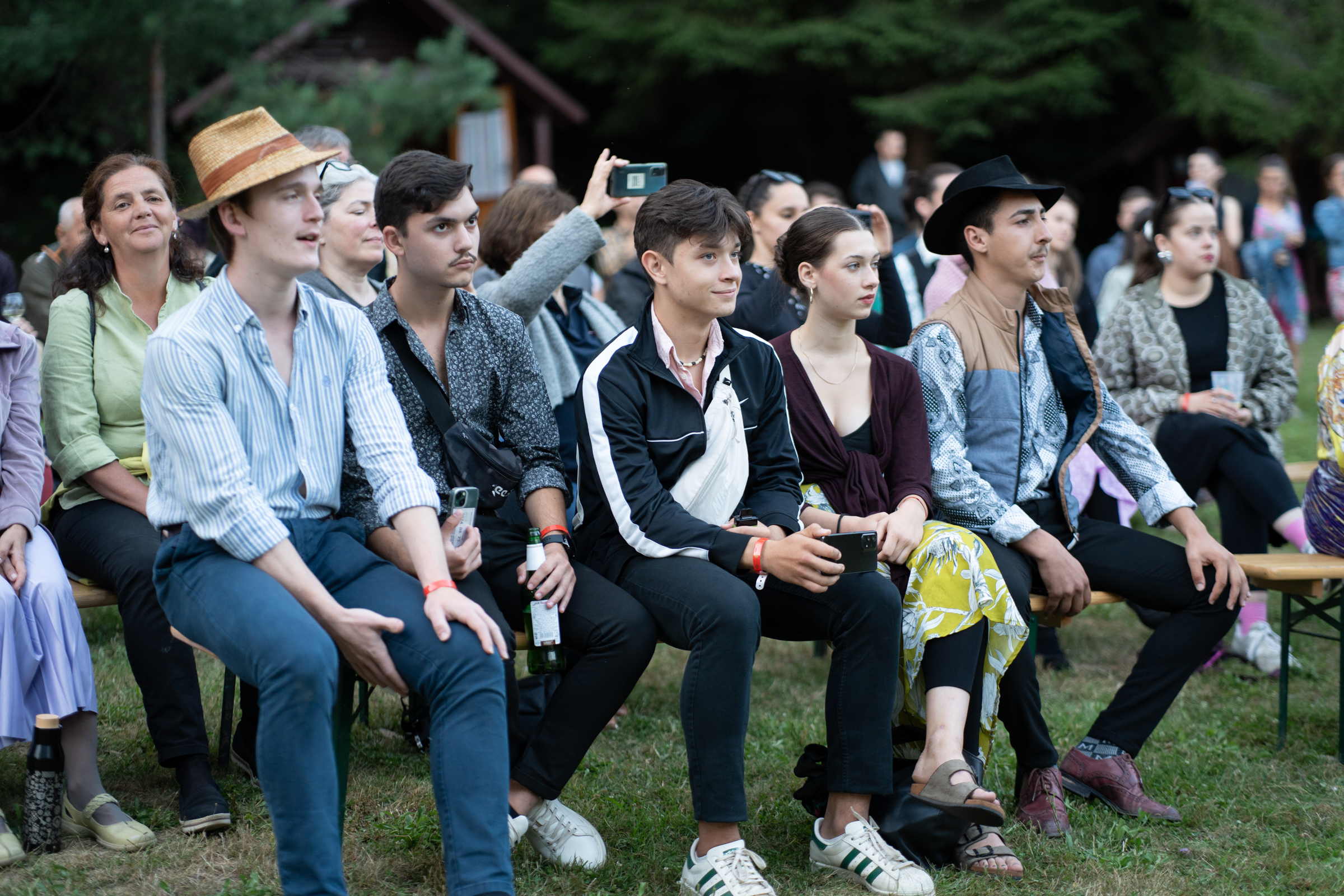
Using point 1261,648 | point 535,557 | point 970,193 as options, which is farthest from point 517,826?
point 1261,648

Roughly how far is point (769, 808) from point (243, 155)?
90.8 inches

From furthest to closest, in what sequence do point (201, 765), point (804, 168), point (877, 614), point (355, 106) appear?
point (804, 168), point (355, 106), point (201, 765), point (877, 614)

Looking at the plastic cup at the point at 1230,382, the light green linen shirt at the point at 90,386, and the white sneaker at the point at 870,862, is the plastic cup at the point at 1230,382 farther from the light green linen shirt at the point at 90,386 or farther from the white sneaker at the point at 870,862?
the light green linen shirt at the point at 90,386

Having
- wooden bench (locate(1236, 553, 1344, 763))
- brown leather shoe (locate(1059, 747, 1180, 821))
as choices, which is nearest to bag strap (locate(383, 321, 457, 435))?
brown leather shoe (locate(1059, 747, 1180, 821))

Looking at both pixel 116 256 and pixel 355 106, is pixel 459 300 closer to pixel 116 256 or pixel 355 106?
pixel 116 256

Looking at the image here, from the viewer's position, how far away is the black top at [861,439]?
3.72 meters

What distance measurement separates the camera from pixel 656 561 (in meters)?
3.25

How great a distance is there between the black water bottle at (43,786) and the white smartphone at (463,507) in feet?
4.01

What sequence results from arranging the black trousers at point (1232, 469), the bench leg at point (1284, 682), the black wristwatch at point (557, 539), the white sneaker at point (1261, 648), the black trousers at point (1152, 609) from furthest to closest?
the white sneaker at point (1261, 648)
the black trousers at point (1232, 469)
the bench leg at point (1284, 682)
the black trousers at point (1152, 609)
the black wristwatch at point (557, 539)

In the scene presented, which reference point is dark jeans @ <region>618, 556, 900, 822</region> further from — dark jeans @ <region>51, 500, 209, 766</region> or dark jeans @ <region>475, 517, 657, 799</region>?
dark jeans @ <region>51, 500, 209, 766</region>

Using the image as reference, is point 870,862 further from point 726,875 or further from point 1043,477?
point 1043,477

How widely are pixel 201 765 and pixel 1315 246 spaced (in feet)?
69.4

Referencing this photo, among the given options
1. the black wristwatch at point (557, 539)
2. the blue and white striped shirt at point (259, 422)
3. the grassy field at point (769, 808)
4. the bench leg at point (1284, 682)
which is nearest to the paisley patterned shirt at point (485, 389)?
the black wristwatch at point (557, 539)

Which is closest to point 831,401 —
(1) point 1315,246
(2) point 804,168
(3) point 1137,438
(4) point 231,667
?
(3) point 1137,438
